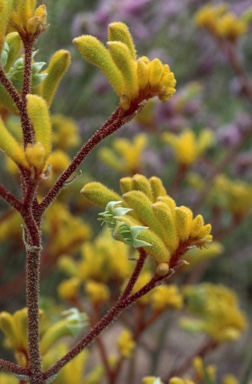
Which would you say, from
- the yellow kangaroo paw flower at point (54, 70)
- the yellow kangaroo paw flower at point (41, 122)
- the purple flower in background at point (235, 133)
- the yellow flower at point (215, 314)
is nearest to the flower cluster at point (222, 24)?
the purple flower in background at point (235, 133)

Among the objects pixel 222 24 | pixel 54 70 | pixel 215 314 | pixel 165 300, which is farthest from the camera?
pixel 222 24

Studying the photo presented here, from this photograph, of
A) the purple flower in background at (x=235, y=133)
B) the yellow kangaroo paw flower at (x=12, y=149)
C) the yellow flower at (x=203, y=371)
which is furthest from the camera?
the purple flower in background at (x=235, y=133)

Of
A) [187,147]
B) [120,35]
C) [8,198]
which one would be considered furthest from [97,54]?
[187,147]

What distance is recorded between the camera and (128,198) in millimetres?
555

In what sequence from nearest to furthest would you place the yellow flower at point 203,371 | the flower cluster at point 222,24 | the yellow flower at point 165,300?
the yellow flower at point 203,371 → the yellow flower at point 165,300 → the flower cluster at point 222,24

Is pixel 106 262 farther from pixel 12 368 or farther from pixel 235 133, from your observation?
pixel 235 133

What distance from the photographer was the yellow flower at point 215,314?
Result: 1.24m

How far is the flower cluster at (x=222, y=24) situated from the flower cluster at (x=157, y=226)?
103 centimetres

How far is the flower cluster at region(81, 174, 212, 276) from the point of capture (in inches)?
21.0

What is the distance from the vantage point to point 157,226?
1.85ft

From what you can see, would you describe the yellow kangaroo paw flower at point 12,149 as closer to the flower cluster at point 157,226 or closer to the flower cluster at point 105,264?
the flower cluster at point 157,226

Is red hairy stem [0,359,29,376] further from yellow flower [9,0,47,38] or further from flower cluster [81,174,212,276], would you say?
yellow flower [9,0,47,38]

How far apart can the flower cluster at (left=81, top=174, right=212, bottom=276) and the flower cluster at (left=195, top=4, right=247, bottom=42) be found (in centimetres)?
103

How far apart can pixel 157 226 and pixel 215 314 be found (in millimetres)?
759
